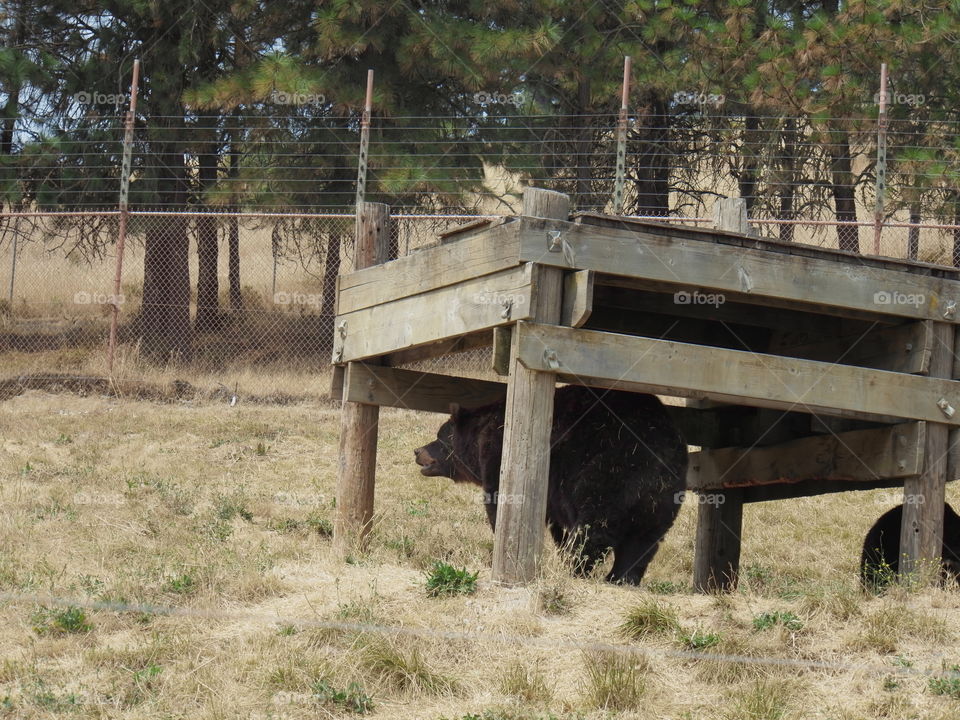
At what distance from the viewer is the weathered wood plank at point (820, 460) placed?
25.6 ft

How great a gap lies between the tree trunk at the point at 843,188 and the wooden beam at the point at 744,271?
9.30 m

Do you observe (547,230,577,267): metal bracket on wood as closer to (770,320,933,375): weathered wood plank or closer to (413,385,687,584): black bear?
(413,385,687,584): black bear

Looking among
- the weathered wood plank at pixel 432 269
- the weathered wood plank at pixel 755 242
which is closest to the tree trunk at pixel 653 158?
the weathered wood plank at pixel 432 269

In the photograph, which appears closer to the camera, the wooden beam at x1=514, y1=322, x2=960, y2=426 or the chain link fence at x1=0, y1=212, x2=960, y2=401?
the wooden beam at x1=514, y1=322, x2=960, y2=426

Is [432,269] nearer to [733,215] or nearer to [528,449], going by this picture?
[528,449]

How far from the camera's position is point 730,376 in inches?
286

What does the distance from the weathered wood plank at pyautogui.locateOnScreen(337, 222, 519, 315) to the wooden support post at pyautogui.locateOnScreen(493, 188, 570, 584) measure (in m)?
0.25

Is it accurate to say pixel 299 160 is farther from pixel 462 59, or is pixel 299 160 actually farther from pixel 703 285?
pixel 703 285

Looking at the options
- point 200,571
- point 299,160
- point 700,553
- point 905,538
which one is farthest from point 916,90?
point 200,571

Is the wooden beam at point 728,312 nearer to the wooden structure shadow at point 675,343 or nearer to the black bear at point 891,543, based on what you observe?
the wooden structure shadow at point 675,343

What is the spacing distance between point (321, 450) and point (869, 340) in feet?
25.4

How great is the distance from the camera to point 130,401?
53.0 ft

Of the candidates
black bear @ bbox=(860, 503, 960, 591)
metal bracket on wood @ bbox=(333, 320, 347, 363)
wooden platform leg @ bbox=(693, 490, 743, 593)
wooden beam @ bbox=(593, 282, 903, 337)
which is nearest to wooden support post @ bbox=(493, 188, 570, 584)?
wooden beam @ bbox=(593, 282, 903, 337)

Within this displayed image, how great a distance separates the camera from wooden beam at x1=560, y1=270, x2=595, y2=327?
690 centimetres
